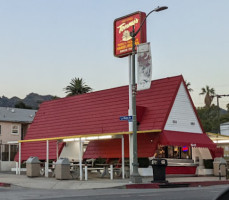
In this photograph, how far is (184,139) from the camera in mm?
26328

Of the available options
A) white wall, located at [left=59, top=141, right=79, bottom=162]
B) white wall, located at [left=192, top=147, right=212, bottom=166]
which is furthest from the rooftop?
white wall, located at [left=192, top=147, right=212, bottom=166]

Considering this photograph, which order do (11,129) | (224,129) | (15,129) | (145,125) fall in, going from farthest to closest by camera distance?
(224,129) < (15,129) < (11,129) < (145,125)

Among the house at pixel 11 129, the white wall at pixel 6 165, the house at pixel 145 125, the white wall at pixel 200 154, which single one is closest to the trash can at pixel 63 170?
the house at pixel 145 125

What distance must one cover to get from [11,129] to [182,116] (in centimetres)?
2938

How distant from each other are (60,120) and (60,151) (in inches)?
106

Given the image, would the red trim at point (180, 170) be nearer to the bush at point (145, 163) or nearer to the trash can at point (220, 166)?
the trash can at point (220, 166)

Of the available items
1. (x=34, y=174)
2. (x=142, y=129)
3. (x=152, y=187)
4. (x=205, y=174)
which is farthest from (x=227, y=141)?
(x=34, y=174)

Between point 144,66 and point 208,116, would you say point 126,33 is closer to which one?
point 144,66

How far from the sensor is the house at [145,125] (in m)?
26.2

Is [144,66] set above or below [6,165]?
above

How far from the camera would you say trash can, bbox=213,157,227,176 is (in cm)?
2731

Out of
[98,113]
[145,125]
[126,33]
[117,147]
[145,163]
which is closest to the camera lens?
[145,163]

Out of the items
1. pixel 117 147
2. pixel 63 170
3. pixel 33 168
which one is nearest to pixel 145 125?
pixel 117 147

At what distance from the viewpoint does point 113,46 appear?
27547 millimetres
